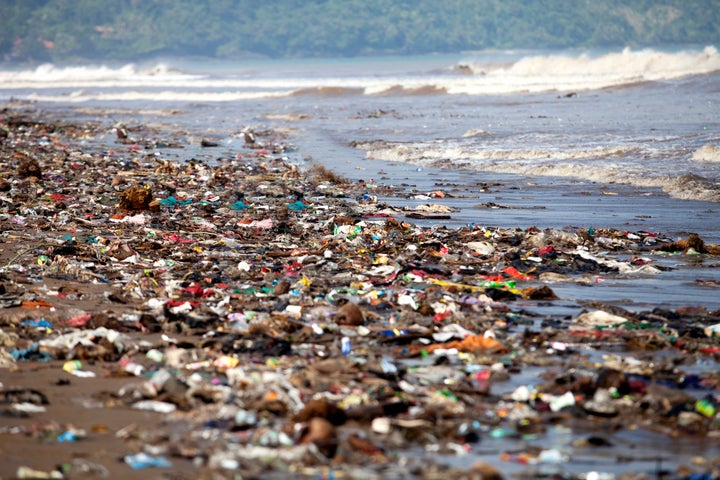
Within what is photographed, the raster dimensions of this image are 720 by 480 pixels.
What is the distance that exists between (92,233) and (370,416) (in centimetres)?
602

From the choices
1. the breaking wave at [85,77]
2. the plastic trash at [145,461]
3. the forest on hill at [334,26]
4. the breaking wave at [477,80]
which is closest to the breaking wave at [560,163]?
the plastic trash at [145,461]

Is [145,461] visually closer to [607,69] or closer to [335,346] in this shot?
[335,346]

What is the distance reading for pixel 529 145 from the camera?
717 inches

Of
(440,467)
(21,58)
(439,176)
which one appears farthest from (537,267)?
(21,58)

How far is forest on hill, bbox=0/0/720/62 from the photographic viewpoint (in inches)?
4264

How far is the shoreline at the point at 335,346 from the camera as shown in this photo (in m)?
4.05

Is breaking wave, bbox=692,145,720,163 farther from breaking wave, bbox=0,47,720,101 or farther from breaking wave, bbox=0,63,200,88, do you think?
breaking wave, bbox=0,63,200,88

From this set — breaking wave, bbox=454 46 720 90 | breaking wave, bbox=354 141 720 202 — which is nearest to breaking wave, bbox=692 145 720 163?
breaking wave, bbox=354 141 720 202

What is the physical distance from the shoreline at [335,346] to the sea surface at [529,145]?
25 cm

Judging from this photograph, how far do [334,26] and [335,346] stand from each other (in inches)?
4397

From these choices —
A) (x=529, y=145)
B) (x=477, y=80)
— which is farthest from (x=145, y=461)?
(x=477, y=80)

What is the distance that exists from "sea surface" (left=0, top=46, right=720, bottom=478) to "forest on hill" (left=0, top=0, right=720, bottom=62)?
6601 centimetres

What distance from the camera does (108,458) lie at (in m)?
3.82

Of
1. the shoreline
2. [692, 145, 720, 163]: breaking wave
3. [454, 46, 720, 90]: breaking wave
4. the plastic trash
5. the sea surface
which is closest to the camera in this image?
the plastic trash
